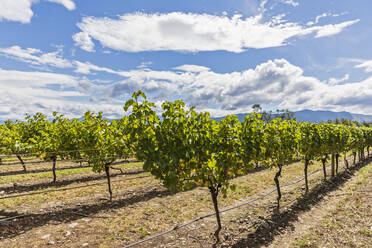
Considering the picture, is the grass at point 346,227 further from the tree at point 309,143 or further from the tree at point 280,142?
the tree at point 309,143

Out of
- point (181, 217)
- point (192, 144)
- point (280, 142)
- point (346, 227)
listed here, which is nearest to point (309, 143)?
point (280, 142)

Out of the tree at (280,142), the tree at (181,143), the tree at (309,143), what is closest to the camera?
the tree at (181,143)

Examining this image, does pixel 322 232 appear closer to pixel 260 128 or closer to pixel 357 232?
pixel 357 232

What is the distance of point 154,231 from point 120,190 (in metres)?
6.29

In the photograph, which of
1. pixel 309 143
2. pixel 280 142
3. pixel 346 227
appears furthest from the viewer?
pixel 309 143

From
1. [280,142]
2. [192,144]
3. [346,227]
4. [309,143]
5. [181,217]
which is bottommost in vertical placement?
[346,227]

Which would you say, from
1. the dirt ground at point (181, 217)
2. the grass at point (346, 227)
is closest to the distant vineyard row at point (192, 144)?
the dirt ground at point (181, 217)

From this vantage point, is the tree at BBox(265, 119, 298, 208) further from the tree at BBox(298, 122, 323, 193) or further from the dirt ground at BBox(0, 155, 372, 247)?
the tree at BBox(298, 122, 323, 193)

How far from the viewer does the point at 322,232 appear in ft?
27.0

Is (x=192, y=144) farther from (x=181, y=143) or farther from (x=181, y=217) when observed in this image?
(x=181, y=217)

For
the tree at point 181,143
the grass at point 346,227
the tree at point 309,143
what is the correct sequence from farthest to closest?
1. the tree at point 309,143
2. the grass at point 346,227
3. the tree at point 181,143

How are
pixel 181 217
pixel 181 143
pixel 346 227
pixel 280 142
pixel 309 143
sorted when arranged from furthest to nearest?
1. pixel 309 143
2. pixel 280 142
3. pixel 181 217
4. pixel 346 227
5. pixel 181 143

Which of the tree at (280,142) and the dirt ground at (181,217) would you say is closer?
the dirt ground at (181,217)

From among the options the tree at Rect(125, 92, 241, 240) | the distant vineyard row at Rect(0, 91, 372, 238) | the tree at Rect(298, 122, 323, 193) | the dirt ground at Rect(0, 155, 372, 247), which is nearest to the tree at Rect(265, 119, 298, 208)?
the distant vineyard row at Rect(0, 91, 372, 238)
